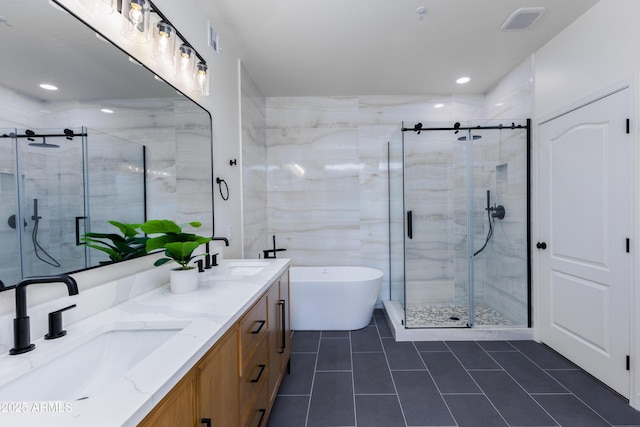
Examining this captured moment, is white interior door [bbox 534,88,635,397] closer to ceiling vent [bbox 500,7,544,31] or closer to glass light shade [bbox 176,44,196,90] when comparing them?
ceiling vent [bbox 500,7,544,31]

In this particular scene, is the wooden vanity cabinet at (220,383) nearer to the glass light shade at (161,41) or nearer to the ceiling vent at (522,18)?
the glass light shade at (161,41)

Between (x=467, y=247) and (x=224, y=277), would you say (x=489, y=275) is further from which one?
(x=224, y=277)

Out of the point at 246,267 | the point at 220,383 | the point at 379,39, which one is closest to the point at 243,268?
the point at 246,267

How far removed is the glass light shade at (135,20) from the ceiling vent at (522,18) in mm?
2381

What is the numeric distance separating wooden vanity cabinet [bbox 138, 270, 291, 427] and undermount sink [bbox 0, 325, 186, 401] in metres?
0.17

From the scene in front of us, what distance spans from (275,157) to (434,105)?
2.13 m

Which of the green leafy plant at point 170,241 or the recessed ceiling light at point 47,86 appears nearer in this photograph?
the recessed ceiling light at point 47,86

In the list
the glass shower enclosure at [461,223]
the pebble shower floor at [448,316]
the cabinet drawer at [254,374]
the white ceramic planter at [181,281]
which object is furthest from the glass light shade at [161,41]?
the pebble shower floor at [448,316]

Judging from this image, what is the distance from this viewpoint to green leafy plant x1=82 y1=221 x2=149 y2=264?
115 cm

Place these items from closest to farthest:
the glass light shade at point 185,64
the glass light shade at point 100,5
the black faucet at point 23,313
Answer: the black faucet at point 23,313, the glass light shade at point 100,5, the glass light shade at point 185,64

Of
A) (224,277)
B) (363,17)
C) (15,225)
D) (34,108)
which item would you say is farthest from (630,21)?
(15,225)

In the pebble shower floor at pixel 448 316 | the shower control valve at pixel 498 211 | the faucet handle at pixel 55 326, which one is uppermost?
the shower control valve at pixel 498 211

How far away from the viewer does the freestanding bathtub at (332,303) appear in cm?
303

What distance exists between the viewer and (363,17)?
2.15 meters
